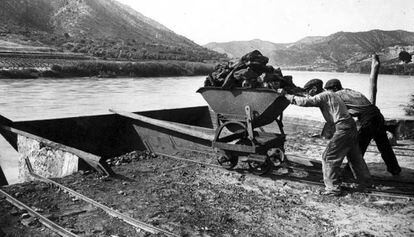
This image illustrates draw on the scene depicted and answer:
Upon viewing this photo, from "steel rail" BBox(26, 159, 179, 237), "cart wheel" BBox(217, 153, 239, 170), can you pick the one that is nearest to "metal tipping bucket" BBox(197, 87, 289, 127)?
"cart wheel" BBox(217, 153, 239, 170)

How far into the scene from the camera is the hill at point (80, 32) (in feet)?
188

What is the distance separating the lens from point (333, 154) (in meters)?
5.58

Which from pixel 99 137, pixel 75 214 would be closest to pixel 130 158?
pixel 99 137

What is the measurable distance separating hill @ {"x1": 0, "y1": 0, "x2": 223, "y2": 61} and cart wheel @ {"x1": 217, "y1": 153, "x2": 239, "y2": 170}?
164ft

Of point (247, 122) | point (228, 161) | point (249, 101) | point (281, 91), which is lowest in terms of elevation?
point (228, 161)

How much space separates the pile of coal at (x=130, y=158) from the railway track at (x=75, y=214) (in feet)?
7.99

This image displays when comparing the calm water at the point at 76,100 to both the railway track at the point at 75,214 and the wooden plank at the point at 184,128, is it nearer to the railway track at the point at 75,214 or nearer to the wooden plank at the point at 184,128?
the wooden plank at the point at 184,128

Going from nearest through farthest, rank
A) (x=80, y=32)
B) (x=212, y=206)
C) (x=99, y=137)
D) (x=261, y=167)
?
1. (x=212, y=206)
2. (x=261, y=167)
3. (x=99, y=137)
4. (x=80, y=32)

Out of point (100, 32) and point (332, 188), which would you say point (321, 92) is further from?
point (100, 32)

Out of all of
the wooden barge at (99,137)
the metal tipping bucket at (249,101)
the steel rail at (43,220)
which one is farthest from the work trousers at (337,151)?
the steel rail at (43,220)

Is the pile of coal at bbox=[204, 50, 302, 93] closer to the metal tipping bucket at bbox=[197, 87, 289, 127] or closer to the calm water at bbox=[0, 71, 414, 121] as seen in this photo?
the metal tipping bucket at bbox=[197, 87, 289, 127]

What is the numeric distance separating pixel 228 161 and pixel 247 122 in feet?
3.61

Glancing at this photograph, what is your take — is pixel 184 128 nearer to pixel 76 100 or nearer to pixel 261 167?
pixel 261 167

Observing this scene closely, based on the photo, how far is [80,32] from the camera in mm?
85875
